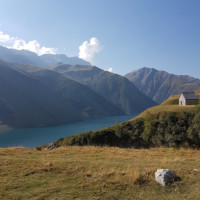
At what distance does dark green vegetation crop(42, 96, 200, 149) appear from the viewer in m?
32.2

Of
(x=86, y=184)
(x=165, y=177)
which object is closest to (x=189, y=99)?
(x=165, y=177)

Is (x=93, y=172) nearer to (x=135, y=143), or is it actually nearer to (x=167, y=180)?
(x=167, y=180)

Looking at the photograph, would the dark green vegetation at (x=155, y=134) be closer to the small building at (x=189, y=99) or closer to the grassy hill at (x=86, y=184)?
the grassy hill at (x=86, y=184)

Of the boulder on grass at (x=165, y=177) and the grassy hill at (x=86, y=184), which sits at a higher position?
the boulder on grass at (x=165, y=177)

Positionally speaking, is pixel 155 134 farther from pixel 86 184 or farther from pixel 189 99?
pixel 189 99

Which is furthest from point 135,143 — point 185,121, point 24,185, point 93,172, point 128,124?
point 24,185

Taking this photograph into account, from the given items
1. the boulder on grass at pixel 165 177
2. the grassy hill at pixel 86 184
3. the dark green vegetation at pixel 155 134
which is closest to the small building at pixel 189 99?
the dark green vegetation at pixel 155 134

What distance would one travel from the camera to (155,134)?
3803cm

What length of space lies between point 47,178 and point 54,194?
78.8 inches

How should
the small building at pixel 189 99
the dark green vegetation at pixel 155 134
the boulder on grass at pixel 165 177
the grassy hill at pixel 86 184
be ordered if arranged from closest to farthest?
the grassy hill at pixel 86 184 < the boulder on grass at pixel 165 177 < the dark green vegetation at pixel 155 134 < the small building at pixel 189 99

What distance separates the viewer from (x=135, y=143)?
1661 inches

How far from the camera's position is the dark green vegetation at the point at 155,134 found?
3219 centimetres

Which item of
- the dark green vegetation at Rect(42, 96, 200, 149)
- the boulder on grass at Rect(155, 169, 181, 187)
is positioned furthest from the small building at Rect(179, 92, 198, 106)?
the boulder on grass at Rect(155, 169, 181, 187)

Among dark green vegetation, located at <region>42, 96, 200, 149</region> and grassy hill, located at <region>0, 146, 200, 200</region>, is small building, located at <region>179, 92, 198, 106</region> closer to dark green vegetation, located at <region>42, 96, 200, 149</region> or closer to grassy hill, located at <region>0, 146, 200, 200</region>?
dark green vegetation, located at <region>42, 96, 200, 149</region>
